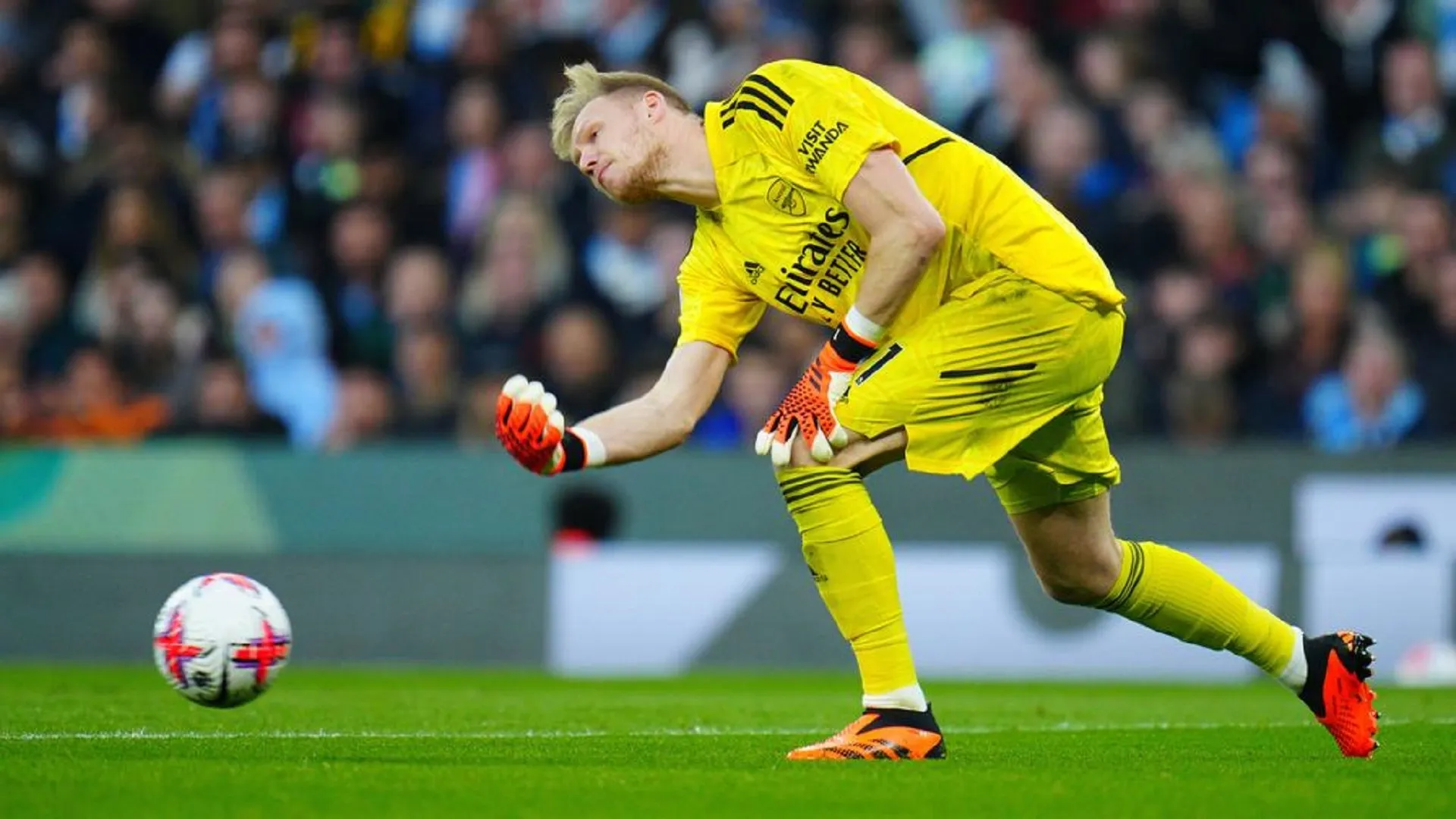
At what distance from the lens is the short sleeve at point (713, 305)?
675cm

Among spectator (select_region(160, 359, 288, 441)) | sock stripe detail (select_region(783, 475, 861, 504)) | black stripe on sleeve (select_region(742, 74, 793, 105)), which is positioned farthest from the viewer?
spectator (select_region(160, 359, 288, 441))

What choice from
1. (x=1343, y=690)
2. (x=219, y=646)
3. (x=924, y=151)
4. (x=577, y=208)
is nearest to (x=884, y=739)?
(x=1343, y=690)

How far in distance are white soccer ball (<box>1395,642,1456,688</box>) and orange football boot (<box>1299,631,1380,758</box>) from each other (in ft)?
15.1

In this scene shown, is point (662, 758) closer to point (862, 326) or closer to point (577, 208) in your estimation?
point (862, 326)

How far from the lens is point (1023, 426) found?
6.23 meters

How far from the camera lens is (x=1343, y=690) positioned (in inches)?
254

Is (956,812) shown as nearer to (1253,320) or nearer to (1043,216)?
(1043,216)

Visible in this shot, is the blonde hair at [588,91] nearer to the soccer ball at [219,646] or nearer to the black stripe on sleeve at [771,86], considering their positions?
the black stripe on sleeve at [771,86]

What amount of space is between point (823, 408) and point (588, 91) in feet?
4.00

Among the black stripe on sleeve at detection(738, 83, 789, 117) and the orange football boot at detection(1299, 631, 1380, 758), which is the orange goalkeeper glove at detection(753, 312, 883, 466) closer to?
the black stripe on sleeve at detection(738, 83, 789, 117)

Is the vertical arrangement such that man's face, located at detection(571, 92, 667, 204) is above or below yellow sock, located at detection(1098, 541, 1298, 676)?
above

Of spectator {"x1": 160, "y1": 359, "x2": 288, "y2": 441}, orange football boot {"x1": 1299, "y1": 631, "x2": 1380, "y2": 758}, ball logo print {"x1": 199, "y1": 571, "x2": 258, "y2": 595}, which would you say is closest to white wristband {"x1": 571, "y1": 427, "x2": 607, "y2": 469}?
ball logo print {"x1": 199, "y1": 571, "x2": 258, "y2": 595}

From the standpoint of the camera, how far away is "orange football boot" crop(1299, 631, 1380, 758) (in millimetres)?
6410

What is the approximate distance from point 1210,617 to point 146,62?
1058 cm
